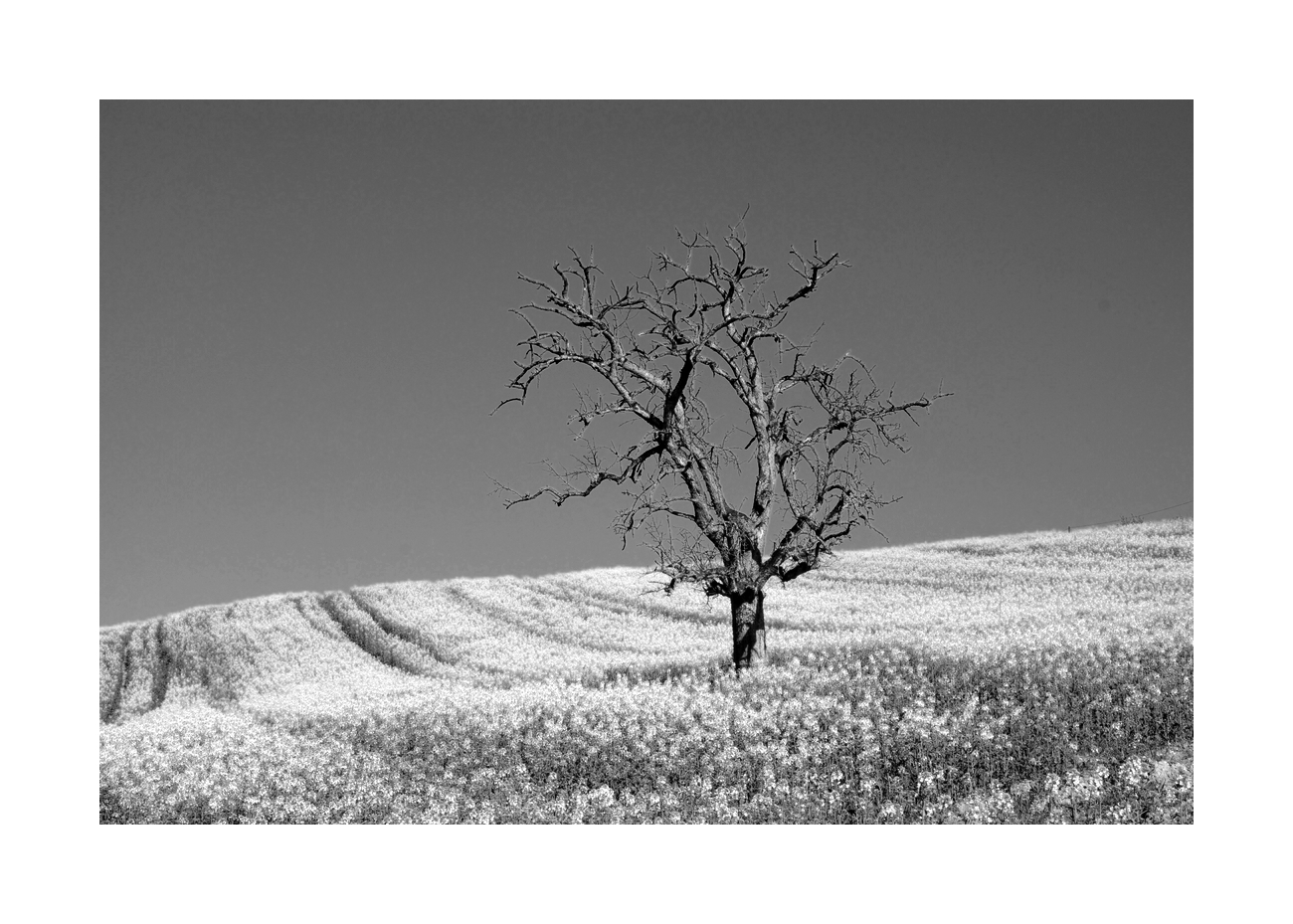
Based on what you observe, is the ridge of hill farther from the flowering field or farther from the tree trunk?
the tree trunk

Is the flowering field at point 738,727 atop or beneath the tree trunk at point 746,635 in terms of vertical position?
beneath

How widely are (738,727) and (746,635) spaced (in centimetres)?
402

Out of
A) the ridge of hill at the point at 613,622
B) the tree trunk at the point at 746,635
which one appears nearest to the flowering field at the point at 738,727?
the ridge of hill at the point at 613,622

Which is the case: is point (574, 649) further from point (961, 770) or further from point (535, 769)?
point (961, 770)

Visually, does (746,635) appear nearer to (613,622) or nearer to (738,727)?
(738,727)

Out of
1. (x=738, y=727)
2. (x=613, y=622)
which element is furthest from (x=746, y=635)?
(x=613, y=622)

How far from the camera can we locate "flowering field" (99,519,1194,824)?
46.2ft

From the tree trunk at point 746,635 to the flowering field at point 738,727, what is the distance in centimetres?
46

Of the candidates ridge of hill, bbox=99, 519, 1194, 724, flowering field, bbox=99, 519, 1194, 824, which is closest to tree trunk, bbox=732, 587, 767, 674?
flowering field, bbox=99, 519, 1194, 824

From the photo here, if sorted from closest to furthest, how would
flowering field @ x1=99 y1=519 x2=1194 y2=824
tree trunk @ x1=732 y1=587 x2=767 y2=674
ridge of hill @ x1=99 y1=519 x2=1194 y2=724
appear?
flowering field @ x1=99 y1=519 x2=1194 y2=824, tree trunk @ x1=732 y1=587 x2=767 y2=674, ridge of hill @ x1=99 y1=519 x2=1194 y2=724

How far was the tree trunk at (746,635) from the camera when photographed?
20.3m

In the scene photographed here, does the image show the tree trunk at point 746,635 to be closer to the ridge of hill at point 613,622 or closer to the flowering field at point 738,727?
the flowering field at point 738,727

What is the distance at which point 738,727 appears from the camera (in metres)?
16.5

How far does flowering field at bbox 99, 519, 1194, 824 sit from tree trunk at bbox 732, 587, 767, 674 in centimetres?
46
